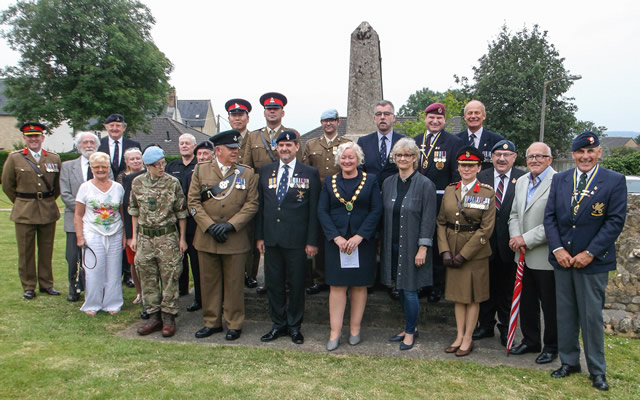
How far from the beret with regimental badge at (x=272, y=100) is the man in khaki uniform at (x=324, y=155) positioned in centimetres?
54

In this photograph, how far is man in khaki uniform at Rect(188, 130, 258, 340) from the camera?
15.9 feet

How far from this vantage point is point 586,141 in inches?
155

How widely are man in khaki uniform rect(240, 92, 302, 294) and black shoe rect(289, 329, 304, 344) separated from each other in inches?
34.2

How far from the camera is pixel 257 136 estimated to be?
5.88 m

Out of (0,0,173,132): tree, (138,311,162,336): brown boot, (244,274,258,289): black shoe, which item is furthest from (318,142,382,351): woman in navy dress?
(0,0,173,132): tree

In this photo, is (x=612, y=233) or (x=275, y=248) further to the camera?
(x=275, y=248)

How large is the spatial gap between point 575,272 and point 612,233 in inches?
17.4

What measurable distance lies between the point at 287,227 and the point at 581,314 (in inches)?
110

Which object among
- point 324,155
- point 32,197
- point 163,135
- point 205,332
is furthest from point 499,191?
point 163,135

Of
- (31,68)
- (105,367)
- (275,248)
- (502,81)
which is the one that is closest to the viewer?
(105,367)

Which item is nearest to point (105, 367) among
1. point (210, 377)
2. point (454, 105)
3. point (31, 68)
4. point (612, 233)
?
point (210, 377)

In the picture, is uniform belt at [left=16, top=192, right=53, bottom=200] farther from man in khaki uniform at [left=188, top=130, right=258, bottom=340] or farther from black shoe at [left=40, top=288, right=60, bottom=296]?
man in khaki uniform at [left=188, top=130, right=258, bottom=340]

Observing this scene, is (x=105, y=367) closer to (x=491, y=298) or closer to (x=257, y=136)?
(x=257, y=136)

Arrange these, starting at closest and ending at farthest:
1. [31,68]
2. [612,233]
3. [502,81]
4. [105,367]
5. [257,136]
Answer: [612,233]
[105,367]
[257,136]
[31,68]
[502,81]
